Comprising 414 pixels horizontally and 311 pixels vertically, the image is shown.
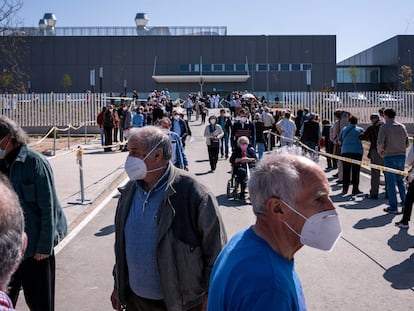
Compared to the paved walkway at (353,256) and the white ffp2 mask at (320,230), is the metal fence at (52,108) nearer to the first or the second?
the paved walkway at (353,256)

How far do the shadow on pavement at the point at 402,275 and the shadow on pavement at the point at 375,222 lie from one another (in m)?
2.26

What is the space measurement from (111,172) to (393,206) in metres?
9.14

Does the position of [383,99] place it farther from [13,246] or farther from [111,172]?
[13,246]

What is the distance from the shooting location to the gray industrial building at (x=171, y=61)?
7731 cm

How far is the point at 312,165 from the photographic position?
264 centimetres

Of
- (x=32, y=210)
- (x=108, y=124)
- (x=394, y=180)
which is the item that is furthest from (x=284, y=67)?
(x=32, y=210)

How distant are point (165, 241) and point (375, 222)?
757 centimetres

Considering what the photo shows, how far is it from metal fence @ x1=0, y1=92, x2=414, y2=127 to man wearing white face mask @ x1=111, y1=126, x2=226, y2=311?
1256 inches

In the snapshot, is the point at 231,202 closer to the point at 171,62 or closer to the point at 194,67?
the point at 194,67

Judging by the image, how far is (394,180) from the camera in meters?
11.4

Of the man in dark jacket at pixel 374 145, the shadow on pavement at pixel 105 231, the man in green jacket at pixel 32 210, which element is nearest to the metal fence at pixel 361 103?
the man in dark jacket at pixel 374 145

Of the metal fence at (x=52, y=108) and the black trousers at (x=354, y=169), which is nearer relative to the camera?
the black trousers at (x=354, y=169)

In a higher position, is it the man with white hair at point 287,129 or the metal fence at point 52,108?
the metal fence at point 52,108

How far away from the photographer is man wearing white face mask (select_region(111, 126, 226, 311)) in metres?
3.96
